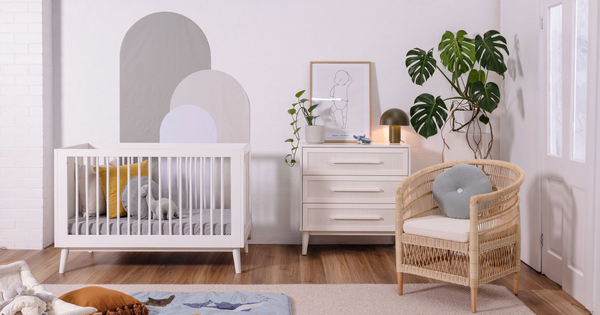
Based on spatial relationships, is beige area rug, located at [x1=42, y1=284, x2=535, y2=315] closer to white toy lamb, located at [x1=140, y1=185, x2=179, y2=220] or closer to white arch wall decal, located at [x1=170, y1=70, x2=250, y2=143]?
white toy lamb, located at [x1=140, y1=185, x2=179, y2=220]

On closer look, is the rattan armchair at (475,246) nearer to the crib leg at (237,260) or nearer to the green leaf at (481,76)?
the green leaf at (481,76)

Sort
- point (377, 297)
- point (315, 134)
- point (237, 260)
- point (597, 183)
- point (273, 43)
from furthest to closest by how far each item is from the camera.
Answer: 1. point (273, 43)
2. point (315, 134)
3. point (237, 260)
4. point (377, 297)
5. point (597, 183)

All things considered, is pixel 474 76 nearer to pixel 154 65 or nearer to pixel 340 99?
pixel 340 99

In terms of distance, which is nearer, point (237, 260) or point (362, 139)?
point (237, 260)

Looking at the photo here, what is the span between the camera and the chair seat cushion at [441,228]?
2.22 m

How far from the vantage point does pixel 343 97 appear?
3.45 metres

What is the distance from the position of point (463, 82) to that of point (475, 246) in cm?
162

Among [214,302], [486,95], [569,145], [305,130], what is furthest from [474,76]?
[214,302]

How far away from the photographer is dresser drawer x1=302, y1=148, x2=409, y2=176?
3104mm

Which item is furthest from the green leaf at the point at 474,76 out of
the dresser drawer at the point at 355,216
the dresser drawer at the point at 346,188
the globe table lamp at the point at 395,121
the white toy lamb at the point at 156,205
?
the white toy lamb at the point at 156,205

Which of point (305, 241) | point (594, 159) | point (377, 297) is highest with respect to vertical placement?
point (594, 159)

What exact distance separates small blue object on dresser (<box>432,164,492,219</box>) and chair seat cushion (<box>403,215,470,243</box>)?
7 cm

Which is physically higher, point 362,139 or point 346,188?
point 362,139

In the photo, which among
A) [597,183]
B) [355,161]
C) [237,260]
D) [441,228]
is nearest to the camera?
[597,183]
